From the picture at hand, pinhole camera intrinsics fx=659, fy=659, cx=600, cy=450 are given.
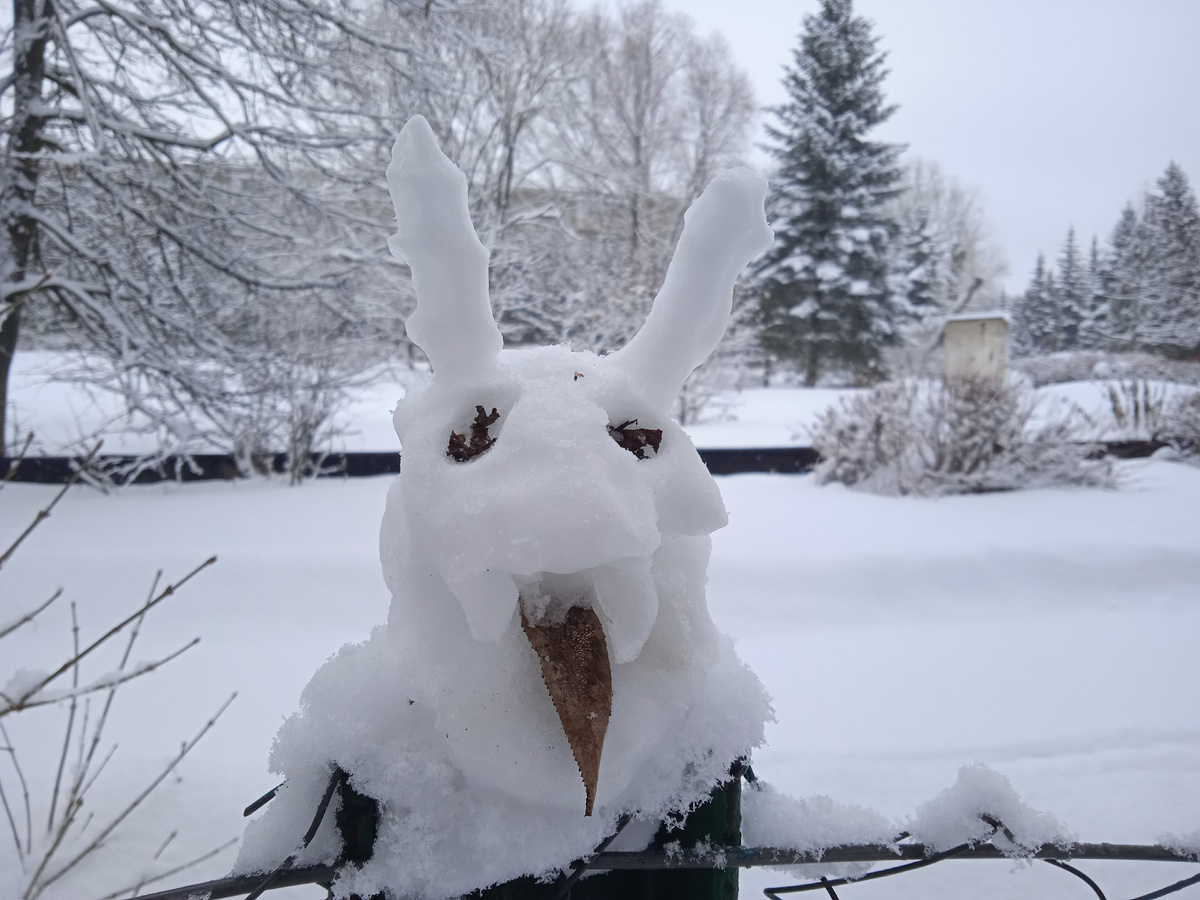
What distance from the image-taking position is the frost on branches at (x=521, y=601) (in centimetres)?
58

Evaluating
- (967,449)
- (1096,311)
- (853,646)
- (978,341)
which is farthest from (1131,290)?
(853,646)

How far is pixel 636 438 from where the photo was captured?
662 mm

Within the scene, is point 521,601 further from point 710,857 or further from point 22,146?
point 22,146

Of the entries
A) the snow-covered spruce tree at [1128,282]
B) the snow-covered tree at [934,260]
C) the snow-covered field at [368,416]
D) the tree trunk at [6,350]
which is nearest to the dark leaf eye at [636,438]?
the snow-covered field at [368,416]

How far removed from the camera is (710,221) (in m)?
0.68

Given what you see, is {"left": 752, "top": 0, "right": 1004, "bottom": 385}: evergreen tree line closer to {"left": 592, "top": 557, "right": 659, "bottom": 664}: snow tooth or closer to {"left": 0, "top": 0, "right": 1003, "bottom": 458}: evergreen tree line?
{"left": 0, "top": 0, "right": 1003, "bottom": 458}: evergreen tree line

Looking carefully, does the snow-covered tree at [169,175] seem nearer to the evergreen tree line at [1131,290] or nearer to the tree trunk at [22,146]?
the tree trunk at [22,146]

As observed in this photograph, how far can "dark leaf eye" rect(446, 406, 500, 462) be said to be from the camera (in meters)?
0.63

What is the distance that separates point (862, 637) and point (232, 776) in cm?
278

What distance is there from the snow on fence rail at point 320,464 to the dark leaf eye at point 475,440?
214 inches

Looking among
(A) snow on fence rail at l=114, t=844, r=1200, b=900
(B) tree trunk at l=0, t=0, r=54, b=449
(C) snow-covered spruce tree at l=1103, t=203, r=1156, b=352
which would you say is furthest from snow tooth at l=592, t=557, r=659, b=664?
(C) snow-covered spruce tree at l=1103, t=203, r=1156, b=352

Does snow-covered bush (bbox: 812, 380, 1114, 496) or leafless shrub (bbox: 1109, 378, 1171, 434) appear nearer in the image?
snow-covered bush (bbox: 812, 380, 1114, 496)

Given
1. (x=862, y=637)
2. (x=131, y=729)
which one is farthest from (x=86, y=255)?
(x=862, y=637)

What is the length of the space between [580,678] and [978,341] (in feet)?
41.3
